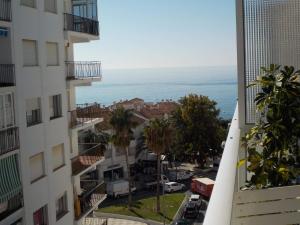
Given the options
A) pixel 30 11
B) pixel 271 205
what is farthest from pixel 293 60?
pixel 30 11

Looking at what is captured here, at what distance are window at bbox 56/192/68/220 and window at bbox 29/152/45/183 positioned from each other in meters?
2.41

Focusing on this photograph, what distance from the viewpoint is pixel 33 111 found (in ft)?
55.5

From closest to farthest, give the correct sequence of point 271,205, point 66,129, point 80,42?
1. point 271,205
2. point 66,129
3. point 80,42

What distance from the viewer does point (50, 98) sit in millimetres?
18641

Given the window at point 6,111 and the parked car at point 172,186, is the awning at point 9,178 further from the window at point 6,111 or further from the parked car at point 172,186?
the parked car at point 172,186

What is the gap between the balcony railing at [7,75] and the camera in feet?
47.8

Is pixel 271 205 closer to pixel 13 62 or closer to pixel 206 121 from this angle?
pixel 13 62

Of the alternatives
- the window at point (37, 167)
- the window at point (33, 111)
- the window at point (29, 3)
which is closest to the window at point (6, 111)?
the window at point (33, 111)

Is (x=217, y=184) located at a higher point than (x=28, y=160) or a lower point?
higher

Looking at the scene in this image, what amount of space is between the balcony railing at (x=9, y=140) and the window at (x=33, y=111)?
1145 millimetres

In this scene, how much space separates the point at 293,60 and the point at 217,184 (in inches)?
142

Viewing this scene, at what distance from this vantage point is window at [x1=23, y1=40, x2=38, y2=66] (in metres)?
16.1

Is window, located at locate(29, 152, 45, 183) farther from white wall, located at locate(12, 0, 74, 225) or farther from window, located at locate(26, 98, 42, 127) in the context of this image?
window, located at locate(26, 98, 42, 127)

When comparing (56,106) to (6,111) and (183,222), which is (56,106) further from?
(183,222)
